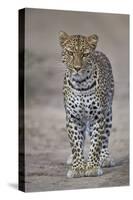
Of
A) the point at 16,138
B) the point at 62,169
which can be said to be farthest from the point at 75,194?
the point at 16,138

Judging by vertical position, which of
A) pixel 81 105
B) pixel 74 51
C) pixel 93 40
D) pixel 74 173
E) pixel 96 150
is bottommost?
pixel 74 173

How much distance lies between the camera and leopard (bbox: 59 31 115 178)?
22.3 ft

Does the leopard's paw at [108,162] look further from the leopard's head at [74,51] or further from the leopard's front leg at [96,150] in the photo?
the leopard's head at [74,51]

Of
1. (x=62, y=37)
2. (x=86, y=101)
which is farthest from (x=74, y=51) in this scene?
(x=86, y=101)

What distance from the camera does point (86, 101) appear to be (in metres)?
6.88

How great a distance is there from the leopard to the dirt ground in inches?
2.2

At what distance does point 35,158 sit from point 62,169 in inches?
12.0

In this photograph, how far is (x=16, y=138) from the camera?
6723mm

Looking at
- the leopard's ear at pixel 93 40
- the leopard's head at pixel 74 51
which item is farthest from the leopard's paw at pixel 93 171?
the leopard's ear at pixel 93 40

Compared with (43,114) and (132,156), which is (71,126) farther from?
(132,156)

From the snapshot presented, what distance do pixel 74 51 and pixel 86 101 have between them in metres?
0.48

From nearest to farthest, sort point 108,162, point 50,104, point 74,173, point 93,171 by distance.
Answer: point 50,104 < point 74,173 < point 93,171 < point 108,162

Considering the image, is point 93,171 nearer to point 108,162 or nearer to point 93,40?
point 108,162

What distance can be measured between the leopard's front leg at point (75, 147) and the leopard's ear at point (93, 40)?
2.27 ft
